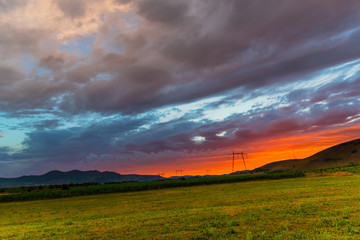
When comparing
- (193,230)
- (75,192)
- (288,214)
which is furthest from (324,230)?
(75,192)

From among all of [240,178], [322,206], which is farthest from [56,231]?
[240,178]

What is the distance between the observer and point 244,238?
15.9m

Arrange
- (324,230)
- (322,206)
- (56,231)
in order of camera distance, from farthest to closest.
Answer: (322,206), (56,231), (324,230)

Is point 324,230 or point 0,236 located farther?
point 0,236

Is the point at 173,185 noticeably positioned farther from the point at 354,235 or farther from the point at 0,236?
the point at 354,235

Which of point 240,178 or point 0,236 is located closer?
point 0,236

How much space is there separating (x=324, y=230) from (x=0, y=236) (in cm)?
2773

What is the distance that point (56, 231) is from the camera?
22750 mm

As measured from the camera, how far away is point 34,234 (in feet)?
73.4

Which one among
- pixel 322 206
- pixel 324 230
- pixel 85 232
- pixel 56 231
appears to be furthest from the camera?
pixel 322 206

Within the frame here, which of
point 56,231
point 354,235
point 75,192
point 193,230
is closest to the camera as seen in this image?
point 354,235

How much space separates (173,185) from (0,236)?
8131cm

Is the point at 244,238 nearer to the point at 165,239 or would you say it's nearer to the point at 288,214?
the point at 165,239

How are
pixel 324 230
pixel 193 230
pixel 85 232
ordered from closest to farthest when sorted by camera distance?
pixel 324 230
pixel 193 230
pixel 85 232
